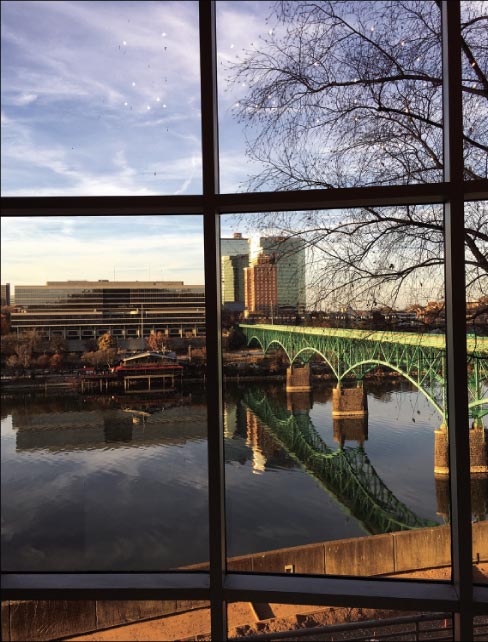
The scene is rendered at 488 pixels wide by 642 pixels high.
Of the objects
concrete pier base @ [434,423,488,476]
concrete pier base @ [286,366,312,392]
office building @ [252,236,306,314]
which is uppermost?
office building @ [252,236,306,314]

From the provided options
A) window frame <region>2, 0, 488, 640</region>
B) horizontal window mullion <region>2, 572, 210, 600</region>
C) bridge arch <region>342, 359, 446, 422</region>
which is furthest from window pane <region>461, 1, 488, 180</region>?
horizontal window mullion <region>2, 572, 210, 600</region>

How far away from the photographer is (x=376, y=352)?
2.20 m

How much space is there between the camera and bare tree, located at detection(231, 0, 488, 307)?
2.16 meters

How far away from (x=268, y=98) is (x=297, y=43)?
0.25m

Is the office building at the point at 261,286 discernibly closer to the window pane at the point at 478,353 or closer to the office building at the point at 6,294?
the window pane at the point at 478,353

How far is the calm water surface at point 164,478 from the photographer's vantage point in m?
2.07

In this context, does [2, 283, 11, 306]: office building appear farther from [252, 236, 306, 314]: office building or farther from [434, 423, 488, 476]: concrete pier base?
[434, 423, 488, 476]: concrete pier base

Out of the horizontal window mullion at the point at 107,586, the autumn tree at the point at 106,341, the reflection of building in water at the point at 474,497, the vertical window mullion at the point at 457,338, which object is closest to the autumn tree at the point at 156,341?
the autumn tree at the point at 106,341

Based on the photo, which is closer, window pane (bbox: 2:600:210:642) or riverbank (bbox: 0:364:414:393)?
window pane (bbox: 2:600:210:642)

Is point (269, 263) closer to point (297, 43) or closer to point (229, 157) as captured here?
point (229, 157)

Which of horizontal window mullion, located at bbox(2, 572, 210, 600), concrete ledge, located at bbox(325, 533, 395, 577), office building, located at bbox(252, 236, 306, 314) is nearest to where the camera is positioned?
horizontal window mullion, located at bbox(2, 572, 210, 600)

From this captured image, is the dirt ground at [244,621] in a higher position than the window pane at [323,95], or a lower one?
lower

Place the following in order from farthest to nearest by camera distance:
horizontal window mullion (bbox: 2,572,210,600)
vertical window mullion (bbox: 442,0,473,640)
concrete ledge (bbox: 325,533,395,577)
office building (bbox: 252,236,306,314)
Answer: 1. office building (bbox: 252,236,306,314)
2. concrete ledge (bbox: 325,533,395,577)
3. horizontal window mullion (bbox: 2,572,210,600)
4. vertical window mullion (bbox: 442,0,473,640)

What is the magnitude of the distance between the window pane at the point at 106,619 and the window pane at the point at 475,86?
2.10 meters
